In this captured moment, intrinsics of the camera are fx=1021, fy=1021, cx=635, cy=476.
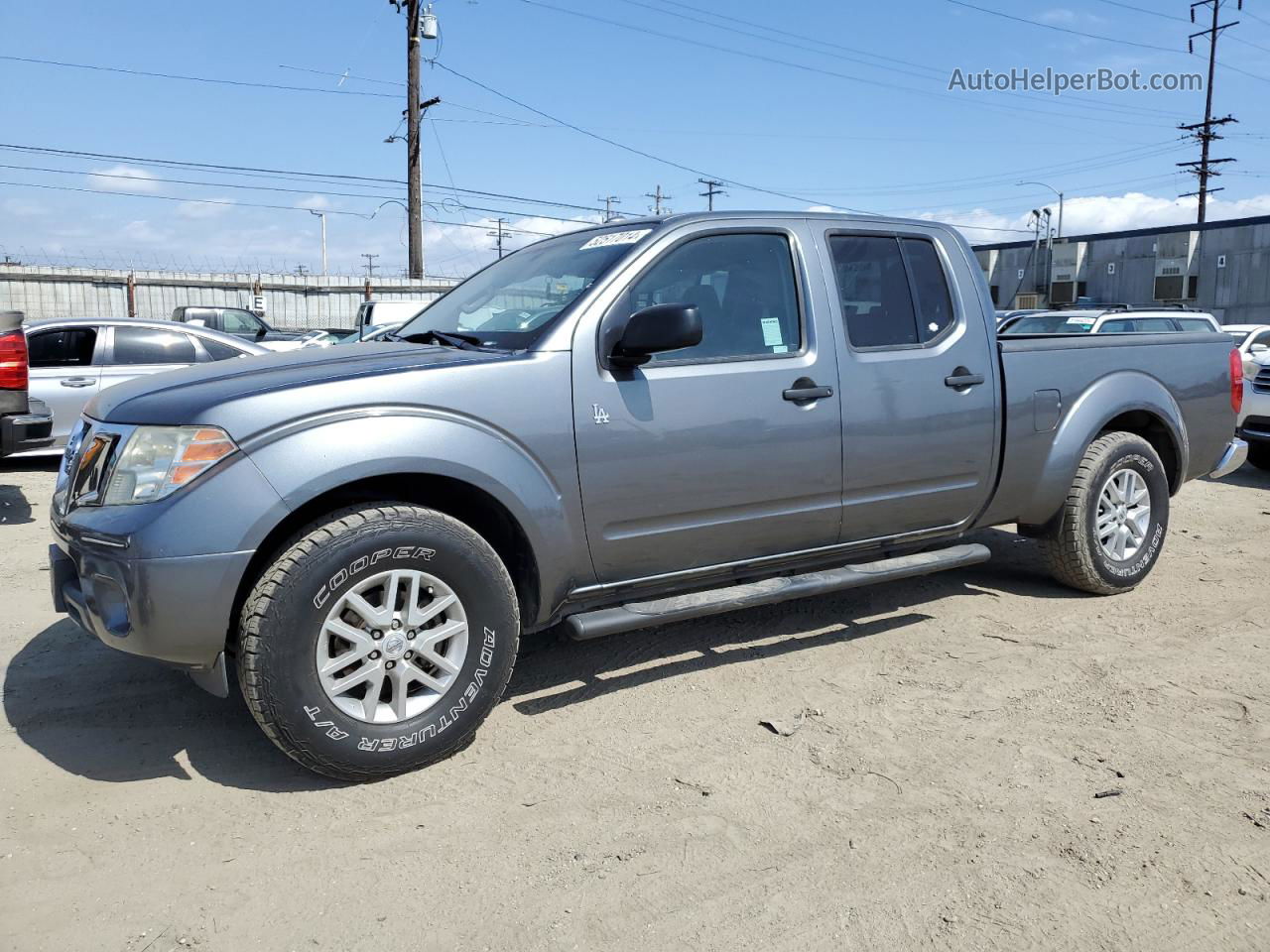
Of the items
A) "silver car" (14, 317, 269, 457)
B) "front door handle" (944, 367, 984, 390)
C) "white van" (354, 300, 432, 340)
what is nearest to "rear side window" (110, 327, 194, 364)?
Result: "silver car" (14, 317, 269, 457)

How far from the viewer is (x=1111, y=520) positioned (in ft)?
17.6

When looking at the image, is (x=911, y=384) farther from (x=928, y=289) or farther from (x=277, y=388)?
(x=277, y=388)

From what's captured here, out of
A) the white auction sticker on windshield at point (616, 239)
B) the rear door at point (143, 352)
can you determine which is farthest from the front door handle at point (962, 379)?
the rear door at point (143, 352)

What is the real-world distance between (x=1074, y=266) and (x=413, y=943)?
53248mm

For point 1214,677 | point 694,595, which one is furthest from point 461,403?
point 1214,677

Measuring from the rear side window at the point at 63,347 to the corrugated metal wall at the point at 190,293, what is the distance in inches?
555

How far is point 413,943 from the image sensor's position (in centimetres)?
246

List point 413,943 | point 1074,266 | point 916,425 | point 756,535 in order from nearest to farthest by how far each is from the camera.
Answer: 1. point 413,943
2. point 756,535
3. point 916,425
4. point 1074,266

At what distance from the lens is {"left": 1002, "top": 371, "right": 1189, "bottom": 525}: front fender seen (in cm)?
500

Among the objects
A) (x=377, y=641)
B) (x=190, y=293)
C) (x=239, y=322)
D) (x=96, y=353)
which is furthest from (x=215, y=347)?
(x=190, y=293)

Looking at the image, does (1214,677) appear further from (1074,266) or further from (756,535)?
(1074,266)

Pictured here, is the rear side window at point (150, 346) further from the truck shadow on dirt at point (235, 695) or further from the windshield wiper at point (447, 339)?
the windshield wiper at point (447, 339)

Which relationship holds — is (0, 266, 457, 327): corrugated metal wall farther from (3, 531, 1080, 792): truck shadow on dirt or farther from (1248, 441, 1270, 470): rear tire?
(3, 531, 1080, 792): truck shadow on dirt

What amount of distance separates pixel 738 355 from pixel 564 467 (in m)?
0.92
